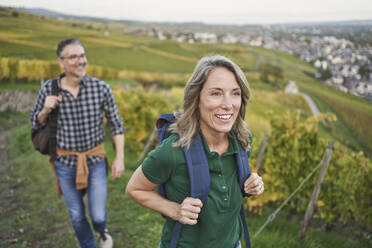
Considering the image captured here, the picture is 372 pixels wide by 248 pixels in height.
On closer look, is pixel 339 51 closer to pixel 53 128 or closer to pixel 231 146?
pixel 231 146

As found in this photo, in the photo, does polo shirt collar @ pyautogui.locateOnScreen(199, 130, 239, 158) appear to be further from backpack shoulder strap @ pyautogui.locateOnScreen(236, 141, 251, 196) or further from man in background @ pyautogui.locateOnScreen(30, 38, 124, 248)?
man in background @ pyautogui.locateOnScreen(30, 38, 124, 248)

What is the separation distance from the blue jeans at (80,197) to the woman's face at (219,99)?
1920mm

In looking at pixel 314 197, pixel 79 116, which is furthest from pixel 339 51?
pixel 79 116

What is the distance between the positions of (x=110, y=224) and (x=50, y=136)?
2197 mm

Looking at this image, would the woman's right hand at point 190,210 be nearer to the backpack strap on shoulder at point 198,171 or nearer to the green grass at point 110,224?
the backpack strap on shoulder at point 198,171

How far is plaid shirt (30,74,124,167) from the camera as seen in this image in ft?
9.20

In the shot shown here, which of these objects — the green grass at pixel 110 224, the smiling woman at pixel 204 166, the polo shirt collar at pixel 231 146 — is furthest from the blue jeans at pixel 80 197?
the polo shirt collar at pixel 231 146

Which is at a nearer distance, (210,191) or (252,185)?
(210,191)

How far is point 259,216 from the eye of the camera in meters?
5.06

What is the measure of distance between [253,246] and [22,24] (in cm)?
1248

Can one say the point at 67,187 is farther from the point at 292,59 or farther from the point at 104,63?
the point at 104,63

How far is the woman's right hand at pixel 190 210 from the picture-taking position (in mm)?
1324

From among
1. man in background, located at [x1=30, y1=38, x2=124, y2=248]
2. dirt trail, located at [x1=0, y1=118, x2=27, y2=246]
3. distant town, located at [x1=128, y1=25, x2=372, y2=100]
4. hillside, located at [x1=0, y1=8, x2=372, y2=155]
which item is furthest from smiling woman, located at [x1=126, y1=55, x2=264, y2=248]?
distant town, located at [x1=128, y1=25, x2=372, y2=100]

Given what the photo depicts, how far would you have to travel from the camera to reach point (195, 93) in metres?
1.48
